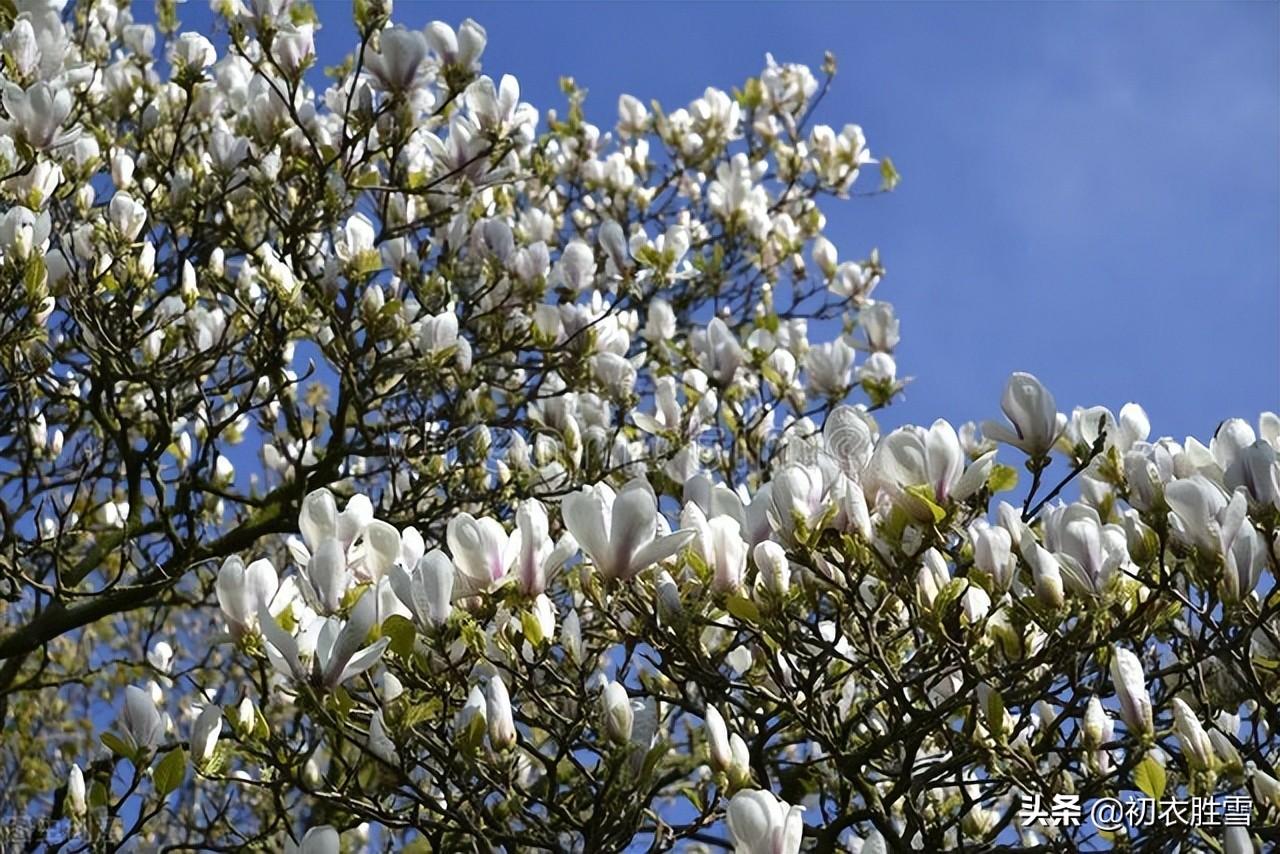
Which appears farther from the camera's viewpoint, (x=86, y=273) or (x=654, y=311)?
(x=654, y=311)

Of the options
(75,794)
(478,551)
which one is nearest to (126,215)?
(75,794)

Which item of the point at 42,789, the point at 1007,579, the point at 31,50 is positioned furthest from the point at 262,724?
the point at 42,789

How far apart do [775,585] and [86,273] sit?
2.44 meters

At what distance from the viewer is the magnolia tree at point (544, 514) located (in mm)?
2193

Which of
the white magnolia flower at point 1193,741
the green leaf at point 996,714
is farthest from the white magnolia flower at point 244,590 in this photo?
the white magnolia flower at point 1193,741

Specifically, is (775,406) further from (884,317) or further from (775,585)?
(775,585)

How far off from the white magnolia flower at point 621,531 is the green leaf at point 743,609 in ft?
0.41

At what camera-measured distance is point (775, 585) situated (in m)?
2.19

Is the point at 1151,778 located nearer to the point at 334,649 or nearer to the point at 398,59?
the point at 334,649

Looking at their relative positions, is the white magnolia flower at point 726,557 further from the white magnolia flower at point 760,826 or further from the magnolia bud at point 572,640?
the white magnolia flower at point 760,826

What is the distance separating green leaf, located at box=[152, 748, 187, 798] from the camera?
7.83ft

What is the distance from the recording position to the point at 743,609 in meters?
2.17

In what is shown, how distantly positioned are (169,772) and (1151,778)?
1.68 metres

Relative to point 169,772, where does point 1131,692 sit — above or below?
below
